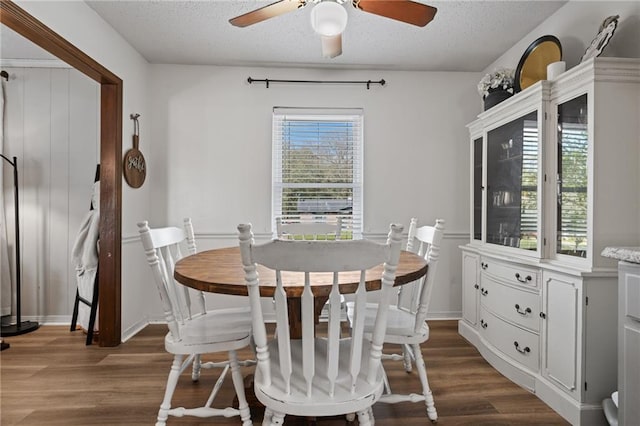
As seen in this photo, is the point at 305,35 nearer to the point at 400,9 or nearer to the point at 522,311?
the point at 400,9

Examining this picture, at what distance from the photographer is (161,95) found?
326 cm

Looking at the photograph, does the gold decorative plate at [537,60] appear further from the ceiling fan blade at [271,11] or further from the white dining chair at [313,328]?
the white dining chair at [313,328]

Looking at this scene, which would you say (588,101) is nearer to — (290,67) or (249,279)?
(249,279)

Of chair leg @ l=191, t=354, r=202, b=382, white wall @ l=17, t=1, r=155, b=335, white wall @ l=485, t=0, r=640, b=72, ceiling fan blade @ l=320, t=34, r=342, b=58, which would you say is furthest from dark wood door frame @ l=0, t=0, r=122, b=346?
white wall @ l=485, t=0, r=640, b=72

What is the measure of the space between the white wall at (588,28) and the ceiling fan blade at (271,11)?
70.4 inches

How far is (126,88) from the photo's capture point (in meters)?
2.88

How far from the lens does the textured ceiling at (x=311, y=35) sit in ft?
7.77

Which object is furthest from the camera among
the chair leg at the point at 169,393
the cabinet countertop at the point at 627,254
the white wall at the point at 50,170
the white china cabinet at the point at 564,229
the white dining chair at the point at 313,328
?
the white wall at the point at 50,170

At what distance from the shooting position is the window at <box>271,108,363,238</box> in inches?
130

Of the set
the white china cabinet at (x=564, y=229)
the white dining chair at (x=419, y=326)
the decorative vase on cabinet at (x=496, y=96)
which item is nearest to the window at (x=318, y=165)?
the decorative vase on cabinet at (x=496, y=96)

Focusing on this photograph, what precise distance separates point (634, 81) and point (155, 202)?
3532 mm

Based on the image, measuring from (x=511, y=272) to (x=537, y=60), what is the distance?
1.47 m

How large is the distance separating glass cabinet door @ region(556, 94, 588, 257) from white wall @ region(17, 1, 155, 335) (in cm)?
302

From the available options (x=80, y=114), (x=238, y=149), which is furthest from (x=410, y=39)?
(x=80, y=114)
